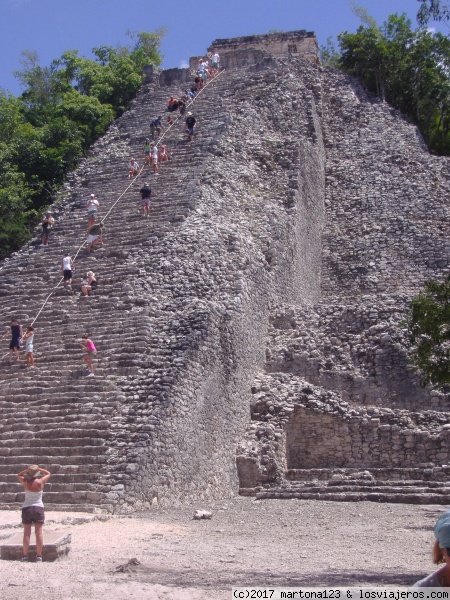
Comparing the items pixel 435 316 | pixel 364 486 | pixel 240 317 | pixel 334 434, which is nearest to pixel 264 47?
pixel 240 317

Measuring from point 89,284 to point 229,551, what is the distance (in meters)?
8.80

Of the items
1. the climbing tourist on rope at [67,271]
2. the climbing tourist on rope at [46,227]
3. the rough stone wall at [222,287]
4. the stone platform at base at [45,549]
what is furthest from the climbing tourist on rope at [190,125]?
the stone platform at base at [45,549]

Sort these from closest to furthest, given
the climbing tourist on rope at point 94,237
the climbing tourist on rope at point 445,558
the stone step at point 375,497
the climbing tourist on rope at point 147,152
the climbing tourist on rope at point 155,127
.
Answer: the climbing tourist on rope at point 445,558
the stone step at point 375,497
the climbing tourist on rope at point 94,237
the climbing tourist on rope at point 147,152
the climbing tourist on rope at point 155,127

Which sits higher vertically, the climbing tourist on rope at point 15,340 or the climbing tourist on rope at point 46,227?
the climbing tourist on rope at point 46,227

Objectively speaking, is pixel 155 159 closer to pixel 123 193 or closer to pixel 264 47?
pixel 123 193

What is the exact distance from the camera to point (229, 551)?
866cm

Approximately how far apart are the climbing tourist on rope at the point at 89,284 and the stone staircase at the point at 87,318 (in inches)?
5.5

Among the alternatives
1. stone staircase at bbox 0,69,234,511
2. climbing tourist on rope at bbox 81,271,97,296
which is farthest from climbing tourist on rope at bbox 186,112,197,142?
climbing tourist on rope at bbox 81,271,97,296

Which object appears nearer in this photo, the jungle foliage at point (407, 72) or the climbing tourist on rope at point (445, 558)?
the climbing tourist on rope at point (445, 558)

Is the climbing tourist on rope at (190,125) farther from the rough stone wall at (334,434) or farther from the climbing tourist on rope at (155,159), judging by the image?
the rough stone wall at (334,434)

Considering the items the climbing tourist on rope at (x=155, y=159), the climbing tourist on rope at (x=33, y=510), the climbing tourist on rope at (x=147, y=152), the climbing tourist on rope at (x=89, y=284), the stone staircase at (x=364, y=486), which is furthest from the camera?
the climbing tourist on rope at (x=147, y=152)

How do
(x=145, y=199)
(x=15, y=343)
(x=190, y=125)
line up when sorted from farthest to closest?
(x=190, y=125) → (x=145, y=199) → (x=15, y=343)

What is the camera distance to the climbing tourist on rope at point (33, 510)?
304 inches

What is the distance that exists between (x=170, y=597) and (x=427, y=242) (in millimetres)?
16623
